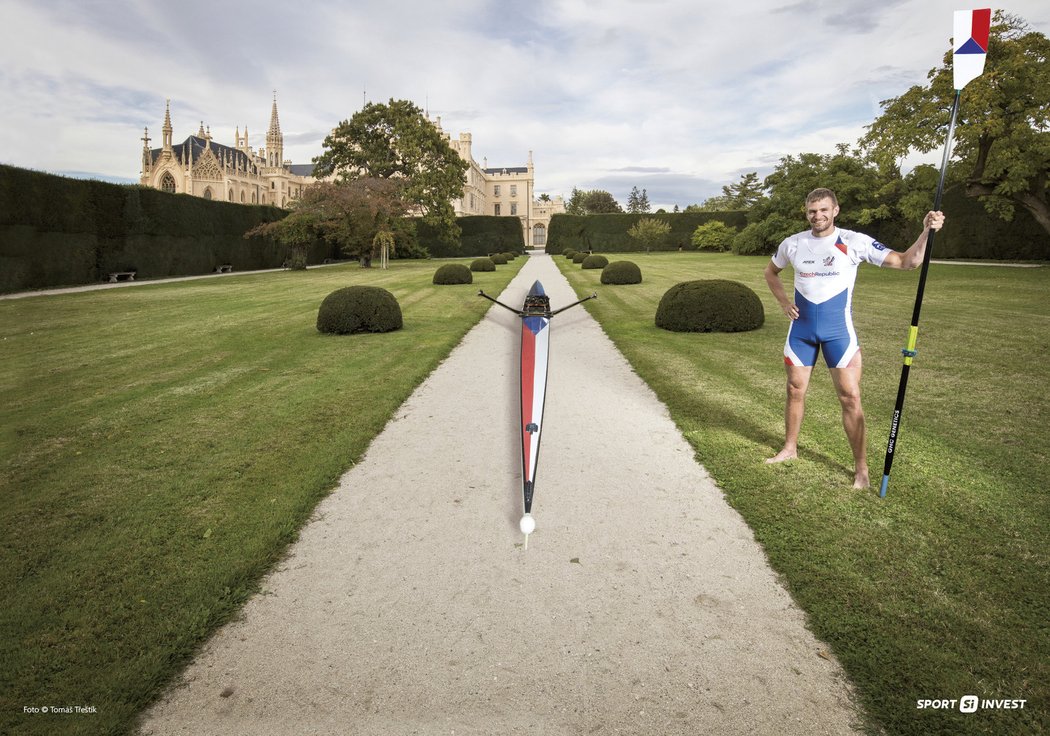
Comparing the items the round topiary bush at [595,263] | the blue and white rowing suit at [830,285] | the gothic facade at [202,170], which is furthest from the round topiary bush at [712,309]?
the gothic facade at [202,170]

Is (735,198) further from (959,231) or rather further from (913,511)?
(913,511)

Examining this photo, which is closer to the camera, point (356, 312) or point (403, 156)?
point (356, 312)

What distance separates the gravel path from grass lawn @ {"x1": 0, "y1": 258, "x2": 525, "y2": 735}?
0.33 meters

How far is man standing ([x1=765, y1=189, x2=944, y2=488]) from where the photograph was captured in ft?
13.9

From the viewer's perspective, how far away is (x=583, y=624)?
2.94 m

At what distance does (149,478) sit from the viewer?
4.90m

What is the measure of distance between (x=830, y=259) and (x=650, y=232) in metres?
51.9

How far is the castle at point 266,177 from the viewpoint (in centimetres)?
7312

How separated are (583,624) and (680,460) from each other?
8.42 ft

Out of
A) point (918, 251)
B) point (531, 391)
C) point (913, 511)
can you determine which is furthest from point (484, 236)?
point (913, 511)

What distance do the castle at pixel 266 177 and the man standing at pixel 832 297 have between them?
49.8m

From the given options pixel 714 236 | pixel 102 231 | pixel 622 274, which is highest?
pixel 714 236

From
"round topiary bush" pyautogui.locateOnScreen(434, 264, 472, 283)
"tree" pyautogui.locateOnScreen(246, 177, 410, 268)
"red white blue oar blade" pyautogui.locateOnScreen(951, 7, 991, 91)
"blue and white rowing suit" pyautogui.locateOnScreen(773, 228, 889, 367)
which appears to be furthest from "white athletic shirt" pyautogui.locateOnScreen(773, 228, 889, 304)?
"tree" pyautogui.locateOnScreen(246, 177, 410, 268)

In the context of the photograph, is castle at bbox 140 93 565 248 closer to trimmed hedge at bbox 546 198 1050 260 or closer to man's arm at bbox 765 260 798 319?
trimmed hedge at bbox 546 198 1050 260
